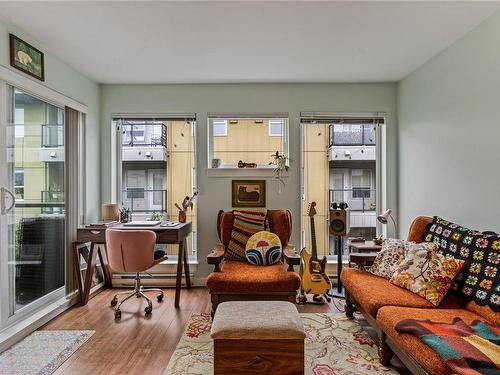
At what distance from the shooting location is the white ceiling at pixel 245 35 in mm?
2335

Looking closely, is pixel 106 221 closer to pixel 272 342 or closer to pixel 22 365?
pixel 22 365

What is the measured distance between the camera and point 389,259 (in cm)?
274

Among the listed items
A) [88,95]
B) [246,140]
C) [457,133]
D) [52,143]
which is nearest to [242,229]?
[246,140]

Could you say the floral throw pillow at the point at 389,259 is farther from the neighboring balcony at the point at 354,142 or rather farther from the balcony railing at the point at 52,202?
the balcony railing at the point at 52,202

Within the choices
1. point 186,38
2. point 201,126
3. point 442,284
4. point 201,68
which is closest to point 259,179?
point 201,126

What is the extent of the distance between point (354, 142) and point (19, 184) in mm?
3697

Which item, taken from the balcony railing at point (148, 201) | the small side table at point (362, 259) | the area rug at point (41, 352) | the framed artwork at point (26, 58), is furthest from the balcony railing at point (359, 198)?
the framed artwork at point (26, 58)

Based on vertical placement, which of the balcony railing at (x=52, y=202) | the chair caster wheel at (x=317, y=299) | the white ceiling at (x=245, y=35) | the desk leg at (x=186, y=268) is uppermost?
the white ceiling at (x=245, y=35)

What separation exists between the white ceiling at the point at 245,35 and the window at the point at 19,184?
3.94 ft

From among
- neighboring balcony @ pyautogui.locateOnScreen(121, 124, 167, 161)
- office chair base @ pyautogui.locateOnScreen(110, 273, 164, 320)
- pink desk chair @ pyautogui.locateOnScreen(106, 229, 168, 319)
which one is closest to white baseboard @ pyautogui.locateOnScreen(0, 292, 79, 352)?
office chair base @ pyautogui.locateOnScreen(110, 273, 164, 320)

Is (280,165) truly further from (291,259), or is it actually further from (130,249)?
(130,249)

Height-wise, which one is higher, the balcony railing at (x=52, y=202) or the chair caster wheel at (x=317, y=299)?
the balcony railing at (x=52, y=202)

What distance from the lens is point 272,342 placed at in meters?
1.86

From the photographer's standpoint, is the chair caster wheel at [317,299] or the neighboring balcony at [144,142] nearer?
the chair caster wheel at [317,299]
